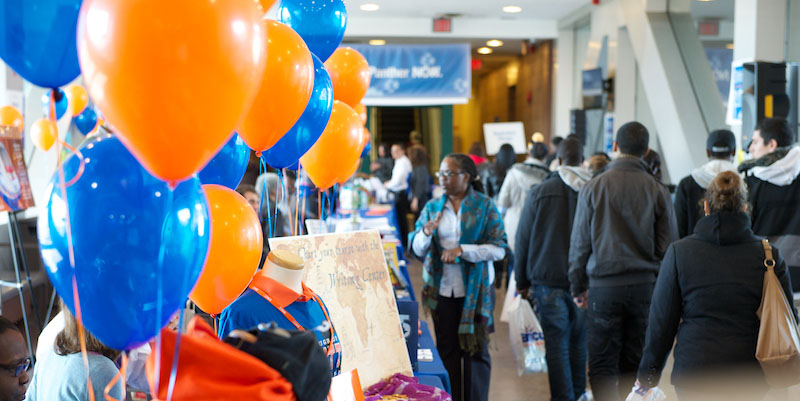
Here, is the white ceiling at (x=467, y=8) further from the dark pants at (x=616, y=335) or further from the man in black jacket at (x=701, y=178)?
the dark pants at (x=616, y=335)

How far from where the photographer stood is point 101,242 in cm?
108

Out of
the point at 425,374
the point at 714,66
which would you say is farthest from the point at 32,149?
the point at 714,66

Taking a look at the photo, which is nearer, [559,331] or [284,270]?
[284,270]

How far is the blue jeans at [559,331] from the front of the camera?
3676 mm

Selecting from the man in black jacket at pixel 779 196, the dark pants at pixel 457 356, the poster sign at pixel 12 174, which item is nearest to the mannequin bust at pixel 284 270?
the dark pants at pixel 457 356

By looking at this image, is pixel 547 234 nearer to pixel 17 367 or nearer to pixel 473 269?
pixel 473 269

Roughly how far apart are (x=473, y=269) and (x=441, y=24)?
7.70 m

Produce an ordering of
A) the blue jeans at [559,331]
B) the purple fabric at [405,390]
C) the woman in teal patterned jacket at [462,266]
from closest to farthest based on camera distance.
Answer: the purple fabric at [405,390]
the woman in teal patterned jacket at [462,266]
the blue jeans at [559,331]

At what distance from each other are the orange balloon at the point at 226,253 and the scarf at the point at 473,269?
177 centimetres

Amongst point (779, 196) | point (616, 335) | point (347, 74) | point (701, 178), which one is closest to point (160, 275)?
point (347, 74)

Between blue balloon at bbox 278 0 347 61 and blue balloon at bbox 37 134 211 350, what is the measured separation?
124 cm

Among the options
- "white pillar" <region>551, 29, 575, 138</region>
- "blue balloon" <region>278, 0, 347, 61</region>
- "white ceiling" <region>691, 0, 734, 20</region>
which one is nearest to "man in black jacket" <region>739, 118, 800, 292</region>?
"blue balloon" <region>278, 0, 347, 61</region>

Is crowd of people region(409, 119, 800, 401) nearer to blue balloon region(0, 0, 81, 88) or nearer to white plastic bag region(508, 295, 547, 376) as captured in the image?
white plastic bag region(508, 295, 547, 376)

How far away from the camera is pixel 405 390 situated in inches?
86.8
